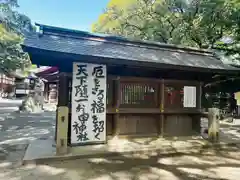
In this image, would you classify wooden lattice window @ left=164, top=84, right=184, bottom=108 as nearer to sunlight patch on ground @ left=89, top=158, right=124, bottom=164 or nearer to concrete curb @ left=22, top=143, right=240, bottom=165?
concrete curb @ left=22, top=143, right=240, bottom=165

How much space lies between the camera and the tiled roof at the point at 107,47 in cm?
545

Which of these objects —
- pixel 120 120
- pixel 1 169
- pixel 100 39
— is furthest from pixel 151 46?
pixel 1 169

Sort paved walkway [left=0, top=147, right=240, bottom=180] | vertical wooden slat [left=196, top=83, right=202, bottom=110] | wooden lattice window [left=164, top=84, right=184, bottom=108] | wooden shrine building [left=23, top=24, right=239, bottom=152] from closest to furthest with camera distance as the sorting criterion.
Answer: paved walkway [left=0, top=147, right=240, bottom=180]
wooden shrine building [left=23, top=24, right=239, bottom=152]
wooden lattice window [left=164, top=84, right=184, bottom=108]
vertical wooden slat [left=196, top=83, right=202, bottom=110]

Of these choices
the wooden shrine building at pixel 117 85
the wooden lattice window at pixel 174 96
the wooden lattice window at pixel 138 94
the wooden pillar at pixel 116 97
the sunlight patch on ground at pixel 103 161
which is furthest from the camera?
the wooden lattice window at pixel 174 96

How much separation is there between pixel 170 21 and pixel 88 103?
1219cm

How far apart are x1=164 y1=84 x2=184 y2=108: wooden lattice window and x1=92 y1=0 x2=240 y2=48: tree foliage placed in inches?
193

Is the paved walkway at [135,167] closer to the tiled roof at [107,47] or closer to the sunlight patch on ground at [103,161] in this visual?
the sunlight patch on ground at [103,161]

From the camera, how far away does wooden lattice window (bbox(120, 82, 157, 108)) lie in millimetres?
6617

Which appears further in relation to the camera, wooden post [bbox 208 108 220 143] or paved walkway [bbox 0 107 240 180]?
wooden post [bbox 208 108 220 143]

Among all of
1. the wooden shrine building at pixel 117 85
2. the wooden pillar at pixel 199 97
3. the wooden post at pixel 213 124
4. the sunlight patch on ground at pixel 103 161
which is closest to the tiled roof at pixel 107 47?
the wooden shrine building at pixel 117 85

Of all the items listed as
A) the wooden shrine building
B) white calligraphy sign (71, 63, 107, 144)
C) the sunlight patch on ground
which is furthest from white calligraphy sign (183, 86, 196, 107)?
the sunlight patch on ground

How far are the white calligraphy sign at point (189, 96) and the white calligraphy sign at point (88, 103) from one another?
3068mm

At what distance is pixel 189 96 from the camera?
7430 millimetres

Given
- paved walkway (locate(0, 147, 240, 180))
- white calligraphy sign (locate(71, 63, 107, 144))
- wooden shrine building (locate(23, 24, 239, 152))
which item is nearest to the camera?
paved walkway (locate(0, 147, 240, 180))
